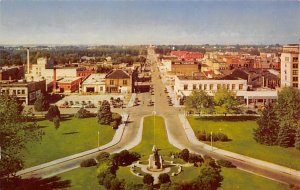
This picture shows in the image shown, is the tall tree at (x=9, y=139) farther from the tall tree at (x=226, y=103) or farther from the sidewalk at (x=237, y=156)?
the tall tree at (x=226, y=103)

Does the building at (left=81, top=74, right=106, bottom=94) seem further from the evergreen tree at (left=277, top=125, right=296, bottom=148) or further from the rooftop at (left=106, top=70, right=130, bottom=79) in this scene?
the evergreen tree at (left=277, top=125, right=296, bottom=148)

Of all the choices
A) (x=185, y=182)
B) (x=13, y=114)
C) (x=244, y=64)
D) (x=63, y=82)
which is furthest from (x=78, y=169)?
(x=244, y=64)

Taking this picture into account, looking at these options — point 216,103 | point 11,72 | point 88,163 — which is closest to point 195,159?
point 88,163

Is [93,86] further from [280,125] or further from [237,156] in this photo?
[237,156]

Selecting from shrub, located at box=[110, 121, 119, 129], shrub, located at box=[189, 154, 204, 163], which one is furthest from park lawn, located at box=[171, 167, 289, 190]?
shrub, located at box=[110, 121, 119, 129]

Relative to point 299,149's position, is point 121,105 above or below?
above

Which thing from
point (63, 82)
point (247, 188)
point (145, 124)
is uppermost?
point (63, 82)

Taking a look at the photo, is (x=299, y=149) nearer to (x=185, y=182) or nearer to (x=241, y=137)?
(x=241, y=137)
